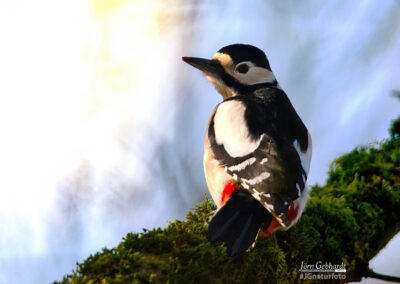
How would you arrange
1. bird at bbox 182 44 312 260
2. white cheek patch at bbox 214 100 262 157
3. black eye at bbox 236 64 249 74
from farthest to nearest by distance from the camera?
black eye at bbox 236 64 249 74 → white cheek patch at bbox 214 100 262 157 → bird at bbox 182 44 312 260

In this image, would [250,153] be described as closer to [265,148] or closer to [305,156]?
[265,148]

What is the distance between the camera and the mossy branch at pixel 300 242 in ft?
6.97

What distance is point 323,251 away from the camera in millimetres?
2939

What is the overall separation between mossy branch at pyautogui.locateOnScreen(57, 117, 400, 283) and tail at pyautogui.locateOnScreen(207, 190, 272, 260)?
0.07 m

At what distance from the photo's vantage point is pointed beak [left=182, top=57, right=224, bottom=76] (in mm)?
3619

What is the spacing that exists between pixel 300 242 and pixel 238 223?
0.62 meters

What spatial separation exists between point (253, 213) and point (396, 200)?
60.4 inches

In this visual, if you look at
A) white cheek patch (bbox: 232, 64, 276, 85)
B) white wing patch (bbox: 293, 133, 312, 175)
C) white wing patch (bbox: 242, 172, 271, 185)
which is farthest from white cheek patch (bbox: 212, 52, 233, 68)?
white wing patch (bbox: 242, 172, 271, 185)

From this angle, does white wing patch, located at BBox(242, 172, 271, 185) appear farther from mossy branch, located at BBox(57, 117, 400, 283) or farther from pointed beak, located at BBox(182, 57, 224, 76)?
pointed beak, located at BBox(182, 57, 224, 76)

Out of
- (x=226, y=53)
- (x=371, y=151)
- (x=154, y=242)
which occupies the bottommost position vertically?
(x=154, y=242)

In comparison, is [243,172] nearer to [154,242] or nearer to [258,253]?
[258,253]

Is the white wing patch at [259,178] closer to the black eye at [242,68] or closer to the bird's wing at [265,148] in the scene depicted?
the bird's wing at [265,148]

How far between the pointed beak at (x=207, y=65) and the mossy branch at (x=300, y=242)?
1127mm

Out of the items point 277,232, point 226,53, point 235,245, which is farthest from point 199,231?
point 226,53
